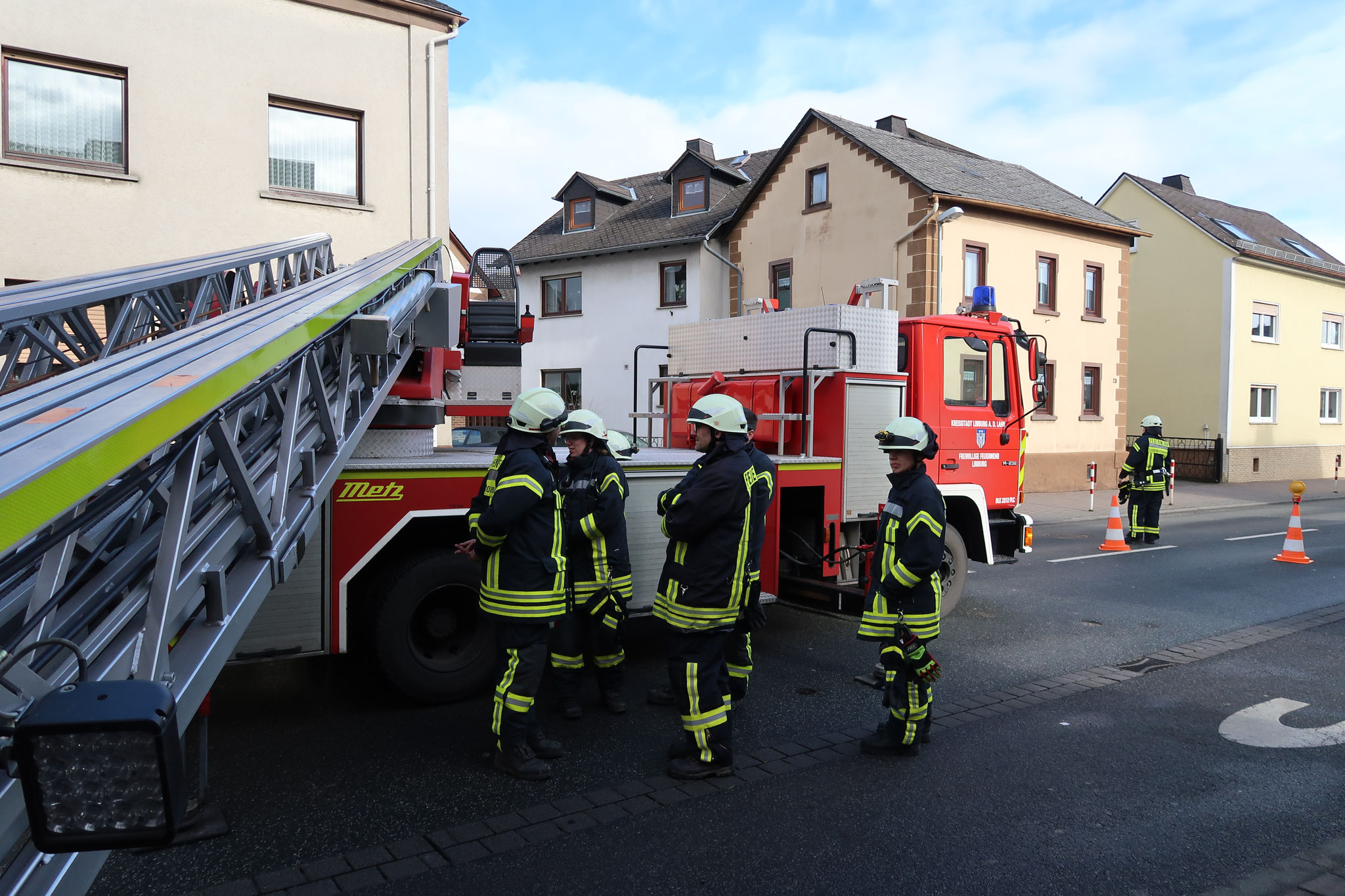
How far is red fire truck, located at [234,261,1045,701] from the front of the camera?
4.94 m

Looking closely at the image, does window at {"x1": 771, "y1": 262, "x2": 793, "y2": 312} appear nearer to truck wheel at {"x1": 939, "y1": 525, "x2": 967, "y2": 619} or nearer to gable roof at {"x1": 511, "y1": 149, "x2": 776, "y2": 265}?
gable roof at {"x1": 511, "y1": 149, "x2": 776, "y2": 265}

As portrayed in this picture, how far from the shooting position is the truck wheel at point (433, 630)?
5.11 m

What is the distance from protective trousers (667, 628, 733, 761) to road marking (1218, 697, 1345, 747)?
2835 millimetres

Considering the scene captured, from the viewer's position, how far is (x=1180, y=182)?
3400cm

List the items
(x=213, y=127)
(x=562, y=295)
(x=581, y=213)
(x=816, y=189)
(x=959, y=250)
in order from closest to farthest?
1. (x=213, y=127)
2. (x=959, y=250)
3. (x=816, y=189)
4. (x=562, y=295)
5. (x=581, y=213)

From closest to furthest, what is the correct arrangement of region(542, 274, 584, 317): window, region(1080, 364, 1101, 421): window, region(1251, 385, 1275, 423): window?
region(1080, 364, 1101, 421): window, region(542, 274, 584, 317): window, region(1251, 385, 1275, 423): window

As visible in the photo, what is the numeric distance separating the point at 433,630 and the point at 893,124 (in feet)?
81.5

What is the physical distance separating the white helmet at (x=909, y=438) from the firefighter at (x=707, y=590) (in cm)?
85

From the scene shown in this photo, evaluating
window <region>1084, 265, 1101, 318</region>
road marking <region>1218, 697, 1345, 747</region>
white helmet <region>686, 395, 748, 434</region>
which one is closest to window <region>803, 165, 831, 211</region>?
window <region>1084, 265, 1101, 318</region>

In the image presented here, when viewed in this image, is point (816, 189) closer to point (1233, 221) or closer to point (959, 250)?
point (959, 250)

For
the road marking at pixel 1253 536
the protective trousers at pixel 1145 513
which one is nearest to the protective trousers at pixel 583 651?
the protective trousers at pixel 1145 513

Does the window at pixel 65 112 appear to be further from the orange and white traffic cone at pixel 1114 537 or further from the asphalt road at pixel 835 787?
the orange and white traffic cone at pixel 1114 537

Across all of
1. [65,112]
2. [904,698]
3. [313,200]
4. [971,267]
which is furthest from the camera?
[971,267]

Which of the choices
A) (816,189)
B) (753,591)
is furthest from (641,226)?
(753,591)
